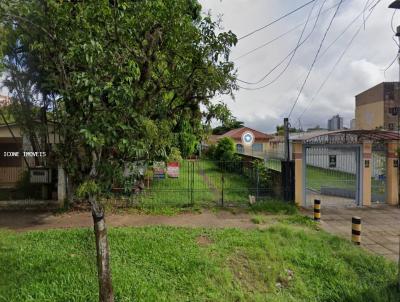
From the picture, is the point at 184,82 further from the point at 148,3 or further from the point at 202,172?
the point at 202,172

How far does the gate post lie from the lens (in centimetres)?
1097

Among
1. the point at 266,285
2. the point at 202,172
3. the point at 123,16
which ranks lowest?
the point at 266,285

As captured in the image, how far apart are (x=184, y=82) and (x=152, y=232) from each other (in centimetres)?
402

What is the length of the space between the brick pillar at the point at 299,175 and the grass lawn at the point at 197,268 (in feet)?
11.6

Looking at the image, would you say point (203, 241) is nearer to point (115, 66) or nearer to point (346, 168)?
point (115, 66)

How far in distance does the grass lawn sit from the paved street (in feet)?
2.46

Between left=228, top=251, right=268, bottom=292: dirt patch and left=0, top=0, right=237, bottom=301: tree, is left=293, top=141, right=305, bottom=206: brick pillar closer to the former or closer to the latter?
left=228, top=251, right=268, bottom=292: dirt patch

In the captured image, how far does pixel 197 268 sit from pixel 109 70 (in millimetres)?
3422

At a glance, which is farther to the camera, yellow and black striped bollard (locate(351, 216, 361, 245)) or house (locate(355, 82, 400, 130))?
house (locate(355, 82, 400, 130))

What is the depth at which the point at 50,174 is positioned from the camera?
33.8ft

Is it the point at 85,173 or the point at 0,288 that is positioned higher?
the point at 85,173

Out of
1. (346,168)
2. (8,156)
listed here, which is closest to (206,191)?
(346,168)

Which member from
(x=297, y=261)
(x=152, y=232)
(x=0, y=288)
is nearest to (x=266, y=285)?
(x=297, y=261)

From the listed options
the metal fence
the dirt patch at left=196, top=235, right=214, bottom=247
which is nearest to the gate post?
the metal fence
